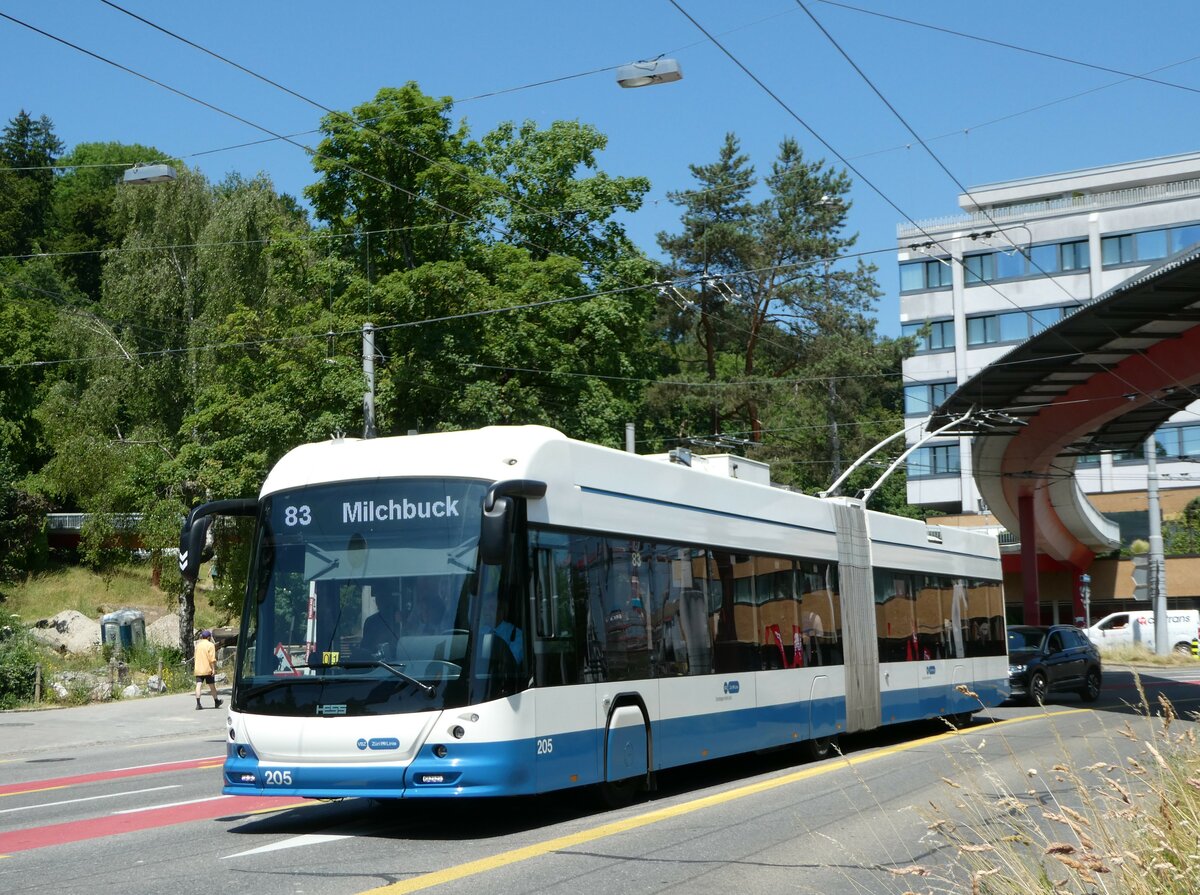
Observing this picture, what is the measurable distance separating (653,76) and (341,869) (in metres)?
11.8

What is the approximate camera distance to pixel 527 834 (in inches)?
407

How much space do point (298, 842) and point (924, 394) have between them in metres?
72.9

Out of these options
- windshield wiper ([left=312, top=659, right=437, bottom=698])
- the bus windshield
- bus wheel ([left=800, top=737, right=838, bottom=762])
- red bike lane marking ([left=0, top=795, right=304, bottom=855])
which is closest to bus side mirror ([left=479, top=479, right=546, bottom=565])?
the bus windshield

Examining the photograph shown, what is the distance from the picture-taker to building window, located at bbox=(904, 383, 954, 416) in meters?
78.1

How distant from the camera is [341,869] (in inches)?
341

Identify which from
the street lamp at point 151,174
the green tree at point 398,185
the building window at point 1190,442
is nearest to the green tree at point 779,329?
the green tree at point 398,185

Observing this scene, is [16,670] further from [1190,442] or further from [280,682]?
[1190,442]

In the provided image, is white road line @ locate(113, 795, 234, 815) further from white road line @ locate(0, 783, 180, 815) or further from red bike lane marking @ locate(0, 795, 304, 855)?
white road line @ locate(0, 783, 180, 815)

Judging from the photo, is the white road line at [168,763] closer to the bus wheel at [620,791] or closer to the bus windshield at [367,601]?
the bus windshield at [367,601]

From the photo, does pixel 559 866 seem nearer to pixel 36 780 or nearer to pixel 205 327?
pixel 36 780

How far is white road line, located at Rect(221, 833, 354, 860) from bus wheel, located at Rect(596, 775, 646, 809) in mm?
2337

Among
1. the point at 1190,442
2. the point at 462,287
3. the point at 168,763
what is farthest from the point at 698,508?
the point at 1190,442

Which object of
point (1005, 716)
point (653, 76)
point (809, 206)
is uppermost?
point (809, 206)

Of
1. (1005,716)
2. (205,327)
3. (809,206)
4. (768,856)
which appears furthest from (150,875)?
(809,206)
